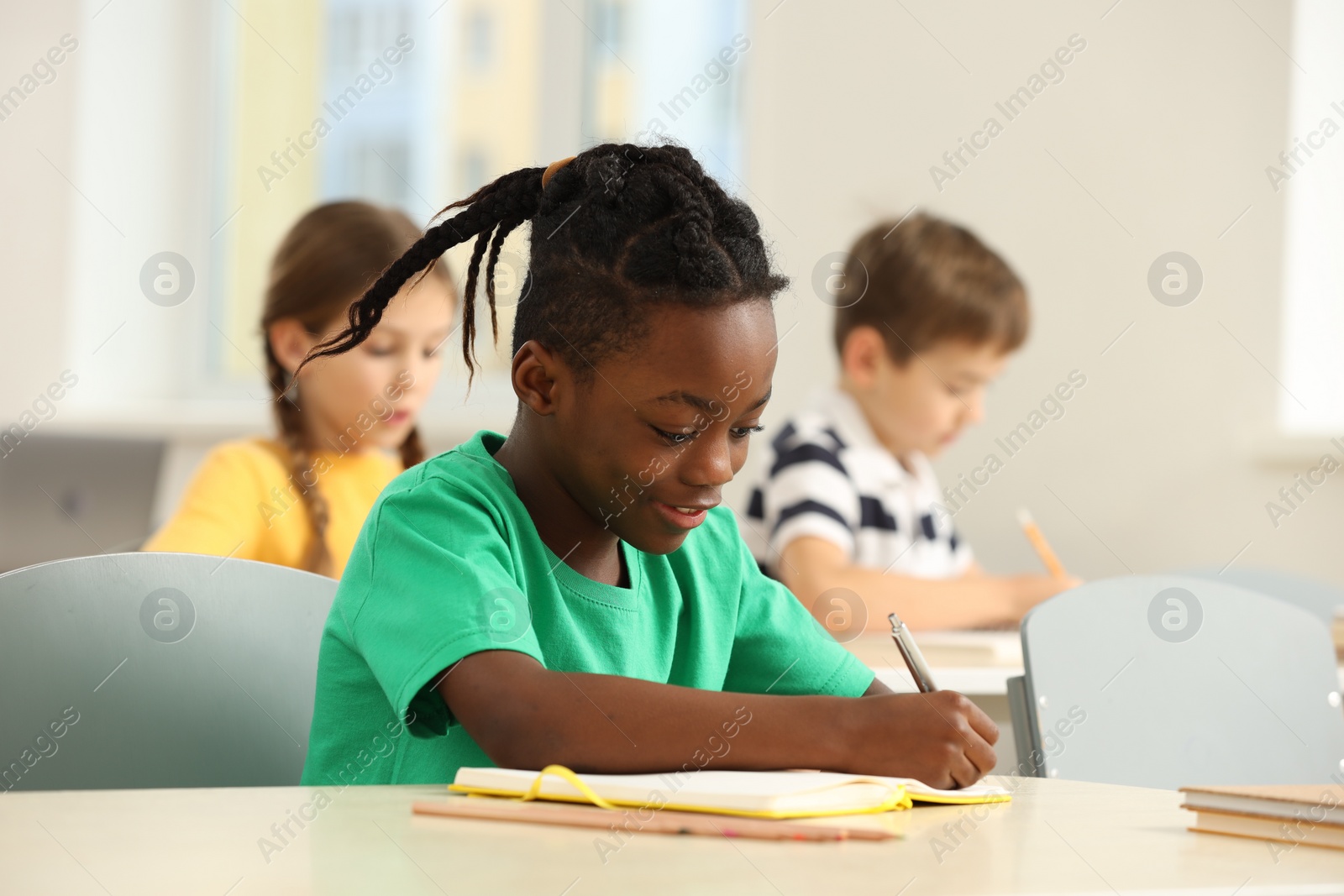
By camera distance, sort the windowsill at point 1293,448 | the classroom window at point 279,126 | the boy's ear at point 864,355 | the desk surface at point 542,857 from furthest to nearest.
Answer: the classroom window at point 279,126
the windowsill at point 1293,448
the boy's ear at point 864,355
the desk surface at point 542,857

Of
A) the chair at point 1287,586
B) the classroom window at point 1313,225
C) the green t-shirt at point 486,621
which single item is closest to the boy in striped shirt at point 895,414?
the chair at point 1287,586

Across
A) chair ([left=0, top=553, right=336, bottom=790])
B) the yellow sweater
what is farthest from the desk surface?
the yellow sweater

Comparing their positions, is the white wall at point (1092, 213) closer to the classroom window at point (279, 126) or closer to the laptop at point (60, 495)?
the classroom window at point (279, 126)

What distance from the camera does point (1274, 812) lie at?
2.11 feet

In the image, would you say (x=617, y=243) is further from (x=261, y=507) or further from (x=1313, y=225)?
(x=1313, y=225)

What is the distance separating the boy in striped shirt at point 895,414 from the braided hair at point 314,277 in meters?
0.64

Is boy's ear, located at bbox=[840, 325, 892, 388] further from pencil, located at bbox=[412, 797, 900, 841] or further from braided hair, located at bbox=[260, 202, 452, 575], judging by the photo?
pencil, located at bbox=[412, 797, 900, 841]

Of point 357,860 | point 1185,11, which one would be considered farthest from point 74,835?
point 1185,11

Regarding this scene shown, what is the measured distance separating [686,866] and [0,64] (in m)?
3.30

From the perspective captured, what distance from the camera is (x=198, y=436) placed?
10.9 ft

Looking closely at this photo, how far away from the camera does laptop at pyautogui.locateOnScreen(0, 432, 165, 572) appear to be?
3072 millimetres

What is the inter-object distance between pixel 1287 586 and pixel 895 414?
67 cm

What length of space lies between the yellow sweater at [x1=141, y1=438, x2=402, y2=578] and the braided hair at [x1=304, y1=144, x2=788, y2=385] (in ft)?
3.02

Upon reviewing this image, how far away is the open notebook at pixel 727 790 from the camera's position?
0.65m
